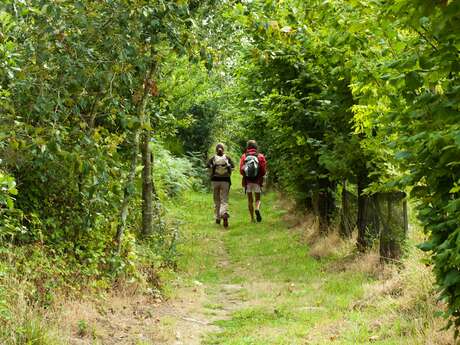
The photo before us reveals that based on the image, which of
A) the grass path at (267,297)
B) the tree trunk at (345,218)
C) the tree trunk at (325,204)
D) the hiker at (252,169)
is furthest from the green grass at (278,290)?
the hiker at (252,169)

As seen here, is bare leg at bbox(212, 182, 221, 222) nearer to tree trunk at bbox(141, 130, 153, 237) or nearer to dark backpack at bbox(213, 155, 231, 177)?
dark backpack at bbox(213, 155, 231, 177)

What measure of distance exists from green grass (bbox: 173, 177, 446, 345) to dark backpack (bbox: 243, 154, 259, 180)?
1.35 metres

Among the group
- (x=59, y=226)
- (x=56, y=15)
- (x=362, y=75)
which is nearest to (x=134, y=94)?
(x=59, y=226)

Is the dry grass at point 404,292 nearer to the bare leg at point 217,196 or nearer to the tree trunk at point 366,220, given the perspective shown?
the tree trunk at point 366,220

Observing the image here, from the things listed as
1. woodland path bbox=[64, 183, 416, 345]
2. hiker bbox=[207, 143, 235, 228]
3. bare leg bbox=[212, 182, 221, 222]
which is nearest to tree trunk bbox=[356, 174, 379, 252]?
woodland path bbox=[64, 183, 416, 345]

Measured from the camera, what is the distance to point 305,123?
1093 cm

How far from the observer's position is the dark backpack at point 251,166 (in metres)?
15.5

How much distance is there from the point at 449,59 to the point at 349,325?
3725 mm

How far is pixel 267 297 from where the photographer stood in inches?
322

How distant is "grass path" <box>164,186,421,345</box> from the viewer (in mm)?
6230

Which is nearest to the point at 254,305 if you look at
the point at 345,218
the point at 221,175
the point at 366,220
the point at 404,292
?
the point at 404,292

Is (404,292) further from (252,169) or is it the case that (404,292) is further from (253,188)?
(253,188)

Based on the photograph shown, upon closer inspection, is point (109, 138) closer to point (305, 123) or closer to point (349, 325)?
point (349, 325)

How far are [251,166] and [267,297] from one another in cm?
762
